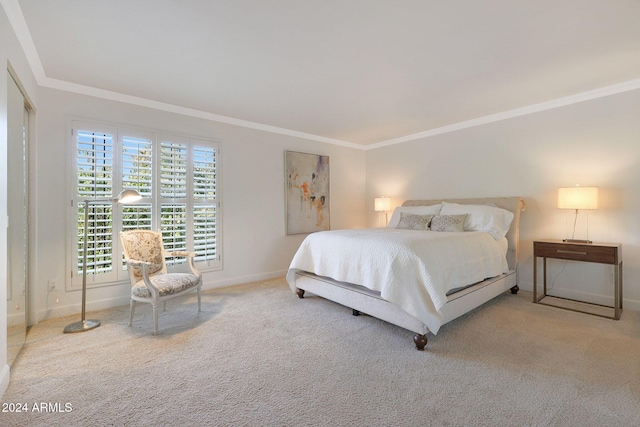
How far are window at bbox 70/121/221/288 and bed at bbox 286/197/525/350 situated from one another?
4.89 ft

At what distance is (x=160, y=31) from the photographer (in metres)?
2.09

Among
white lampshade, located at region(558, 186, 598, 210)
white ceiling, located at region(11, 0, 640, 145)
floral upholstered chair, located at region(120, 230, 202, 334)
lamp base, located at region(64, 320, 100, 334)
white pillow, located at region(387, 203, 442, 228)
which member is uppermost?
white ceiling, located at region(11, 0, 640, 145)

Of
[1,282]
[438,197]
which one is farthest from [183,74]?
[438,197]

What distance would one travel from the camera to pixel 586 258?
2916mm

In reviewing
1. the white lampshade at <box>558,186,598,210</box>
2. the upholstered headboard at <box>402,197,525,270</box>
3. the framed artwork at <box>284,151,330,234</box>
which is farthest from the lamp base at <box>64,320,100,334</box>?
the white lampshade at <box>558,186,598,210</box>

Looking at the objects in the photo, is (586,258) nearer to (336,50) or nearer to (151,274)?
(336,50)

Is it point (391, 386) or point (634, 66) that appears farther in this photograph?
point (634, 66)

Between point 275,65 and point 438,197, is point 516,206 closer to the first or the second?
point 438,197

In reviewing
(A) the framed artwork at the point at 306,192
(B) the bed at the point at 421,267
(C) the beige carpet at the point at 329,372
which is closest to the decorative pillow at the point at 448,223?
(B) the bed at the point at 421,267

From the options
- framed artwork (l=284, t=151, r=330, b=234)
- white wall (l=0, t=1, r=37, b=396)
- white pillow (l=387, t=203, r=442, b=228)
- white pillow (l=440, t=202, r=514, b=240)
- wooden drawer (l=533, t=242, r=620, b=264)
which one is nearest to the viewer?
white wall (l=0, t=1, r=37, b=396)

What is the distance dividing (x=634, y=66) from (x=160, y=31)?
4.23 meters

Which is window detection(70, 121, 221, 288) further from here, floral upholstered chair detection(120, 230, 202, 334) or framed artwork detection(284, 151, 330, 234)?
framed artwork detection(284, 151, 330, 234)

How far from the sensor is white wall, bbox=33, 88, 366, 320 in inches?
113

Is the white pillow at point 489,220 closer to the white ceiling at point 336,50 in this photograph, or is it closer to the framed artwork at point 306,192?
the white ceiling at point 336,50
